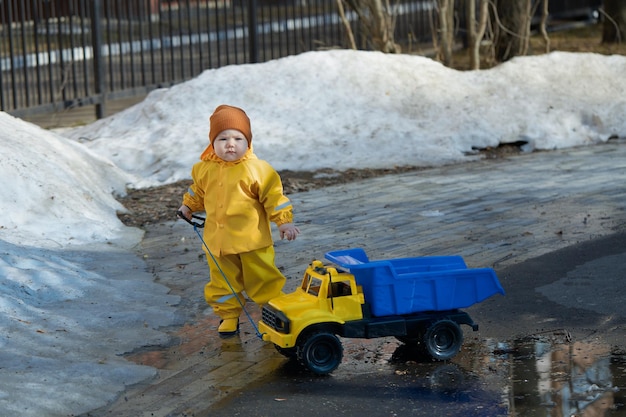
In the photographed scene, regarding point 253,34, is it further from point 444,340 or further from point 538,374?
point 538,374

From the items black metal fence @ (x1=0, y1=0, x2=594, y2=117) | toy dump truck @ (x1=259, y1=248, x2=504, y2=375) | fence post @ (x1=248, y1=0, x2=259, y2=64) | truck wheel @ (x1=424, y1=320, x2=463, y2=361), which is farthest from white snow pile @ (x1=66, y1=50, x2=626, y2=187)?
truck wheel @ (x1=424, y1=320, x2=463, y2=361)

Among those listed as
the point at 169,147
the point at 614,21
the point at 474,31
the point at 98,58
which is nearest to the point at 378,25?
the point at 474,31

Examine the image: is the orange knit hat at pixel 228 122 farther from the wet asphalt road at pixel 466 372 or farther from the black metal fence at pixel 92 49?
the black metal fence at pixel 92 49

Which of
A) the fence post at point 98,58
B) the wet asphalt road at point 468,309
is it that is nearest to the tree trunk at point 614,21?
the wet asphalt road at point 468,309

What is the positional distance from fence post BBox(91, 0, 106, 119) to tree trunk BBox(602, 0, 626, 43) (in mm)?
8428

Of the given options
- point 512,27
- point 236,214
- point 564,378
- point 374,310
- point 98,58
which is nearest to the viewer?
point 564,378

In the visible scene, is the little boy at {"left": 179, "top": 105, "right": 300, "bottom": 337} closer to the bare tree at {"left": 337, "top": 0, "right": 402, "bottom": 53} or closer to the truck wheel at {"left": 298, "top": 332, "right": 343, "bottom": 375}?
the truck wheel at {"left": 298, "top": 332, "right": 343, "bottom": 375}

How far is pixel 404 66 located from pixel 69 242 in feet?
22.5

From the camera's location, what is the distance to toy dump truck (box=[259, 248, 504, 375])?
210 inches

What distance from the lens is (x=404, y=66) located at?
552 inches

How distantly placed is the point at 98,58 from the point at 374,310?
10.0m

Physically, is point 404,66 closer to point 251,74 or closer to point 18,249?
point 251,74

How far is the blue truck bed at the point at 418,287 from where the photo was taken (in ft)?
17.7

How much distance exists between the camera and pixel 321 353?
536cm
